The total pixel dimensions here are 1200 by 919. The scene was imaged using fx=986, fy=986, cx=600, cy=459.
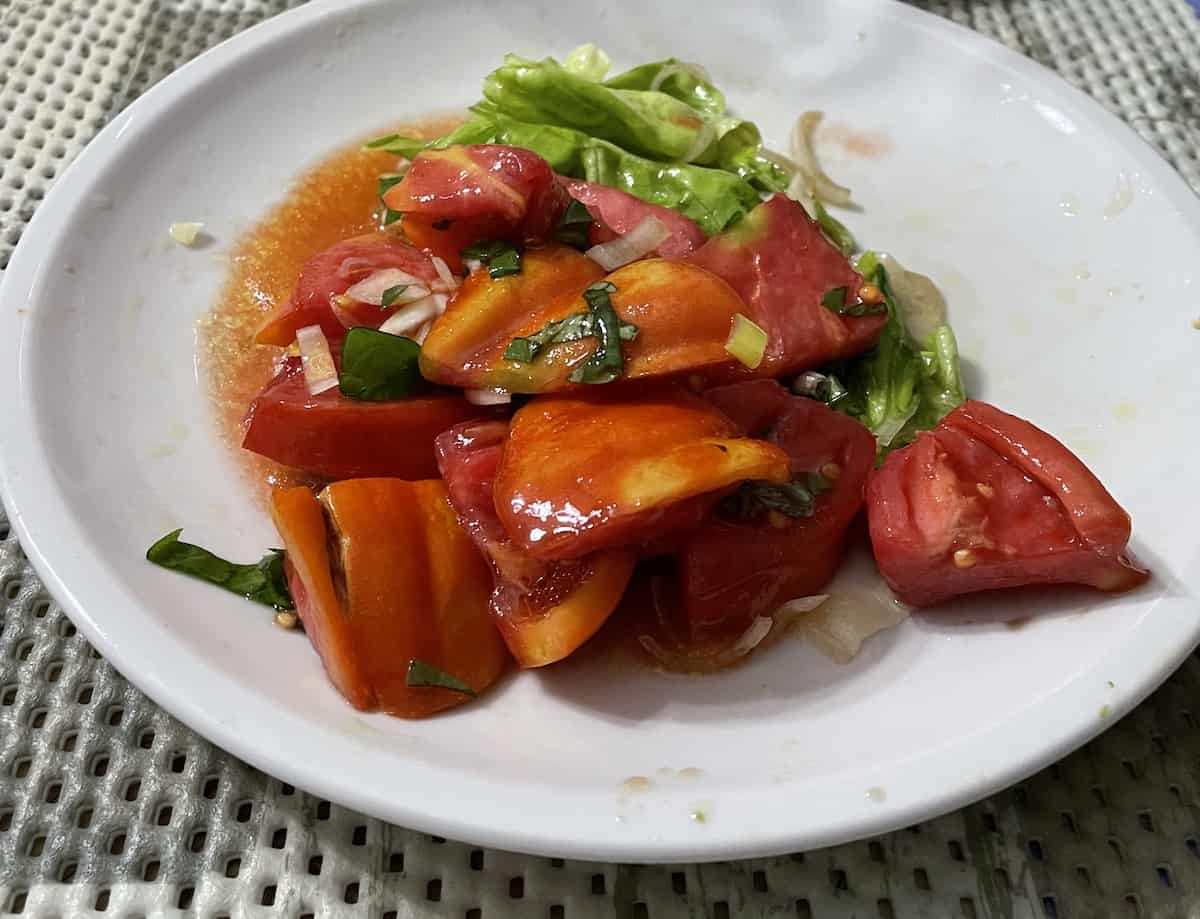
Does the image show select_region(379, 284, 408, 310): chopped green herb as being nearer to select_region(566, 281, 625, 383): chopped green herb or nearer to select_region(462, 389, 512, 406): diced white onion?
select_region(462, 389, 512, 406): diced white onion

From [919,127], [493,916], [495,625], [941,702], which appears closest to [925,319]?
[919,127]

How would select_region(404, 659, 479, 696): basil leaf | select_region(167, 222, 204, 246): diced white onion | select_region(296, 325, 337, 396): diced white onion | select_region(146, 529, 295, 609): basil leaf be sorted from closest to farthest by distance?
select_region(404, 659, 479, 696): basil leaf → select_region(146, 529, 295, 609): basil leaf → select_region(296, 325, 337, 396): diced white onion → select_region(167, 222, 204, 246): diced white onion

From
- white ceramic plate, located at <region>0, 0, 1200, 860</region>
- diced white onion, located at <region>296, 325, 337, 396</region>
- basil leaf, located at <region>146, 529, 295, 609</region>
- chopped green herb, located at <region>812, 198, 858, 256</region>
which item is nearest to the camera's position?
white ceramic plate, located at <region>0, 0, 1200, 860</region>

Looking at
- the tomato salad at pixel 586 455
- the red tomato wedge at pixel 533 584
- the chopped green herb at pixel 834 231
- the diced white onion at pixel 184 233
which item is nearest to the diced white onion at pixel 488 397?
the tomato salad at pixel 586 455

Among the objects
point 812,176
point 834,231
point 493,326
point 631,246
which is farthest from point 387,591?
point 812,176

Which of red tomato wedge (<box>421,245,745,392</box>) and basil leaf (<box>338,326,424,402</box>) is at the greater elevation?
red tomato wedge (<box>421,245,745,392</box>)

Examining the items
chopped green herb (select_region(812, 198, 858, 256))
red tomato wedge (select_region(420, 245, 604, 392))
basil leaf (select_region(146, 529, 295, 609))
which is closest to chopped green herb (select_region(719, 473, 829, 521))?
red tomato wedge (select_region(420, 245, 604, 392))

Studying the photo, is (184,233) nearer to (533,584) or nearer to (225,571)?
(225,571)

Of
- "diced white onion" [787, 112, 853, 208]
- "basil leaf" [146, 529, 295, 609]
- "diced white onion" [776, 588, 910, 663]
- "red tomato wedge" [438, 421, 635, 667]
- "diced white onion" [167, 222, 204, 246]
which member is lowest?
"basil leaf" [146, 529, 295, 609]
